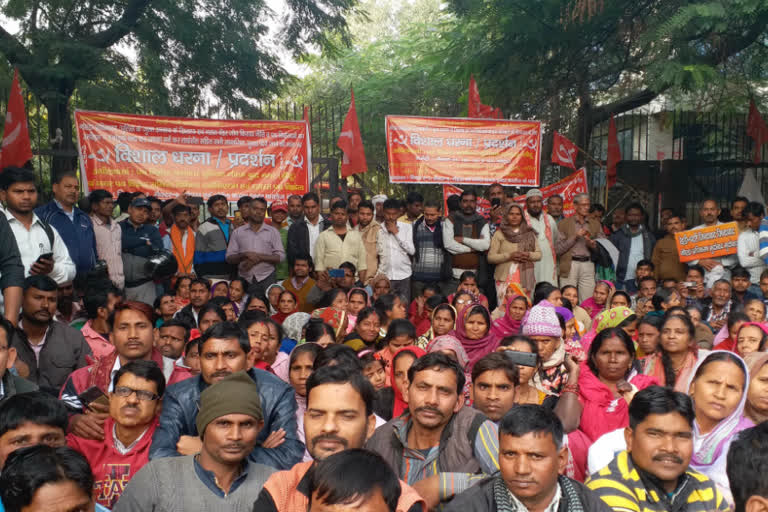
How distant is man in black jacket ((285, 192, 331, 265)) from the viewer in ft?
27.5

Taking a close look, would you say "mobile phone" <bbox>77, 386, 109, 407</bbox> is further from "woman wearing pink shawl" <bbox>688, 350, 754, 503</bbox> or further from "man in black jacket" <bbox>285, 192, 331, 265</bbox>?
"man in black jacket" <bbox>285, 192, 331, 265</bbox>

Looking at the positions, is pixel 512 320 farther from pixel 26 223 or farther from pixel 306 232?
pixel 26 223

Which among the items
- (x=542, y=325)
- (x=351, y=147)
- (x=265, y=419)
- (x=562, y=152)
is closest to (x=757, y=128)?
(x=562, y=152)

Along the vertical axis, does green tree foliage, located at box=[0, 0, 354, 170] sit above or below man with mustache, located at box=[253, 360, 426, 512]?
above

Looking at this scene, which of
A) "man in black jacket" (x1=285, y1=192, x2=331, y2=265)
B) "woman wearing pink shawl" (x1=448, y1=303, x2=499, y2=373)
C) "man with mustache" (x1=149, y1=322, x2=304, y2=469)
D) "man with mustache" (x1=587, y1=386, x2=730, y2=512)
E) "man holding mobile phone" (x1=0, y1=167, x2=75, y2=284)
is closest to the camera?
"man with mustache" (x1=587, y1=386, x2=730, y2=512)

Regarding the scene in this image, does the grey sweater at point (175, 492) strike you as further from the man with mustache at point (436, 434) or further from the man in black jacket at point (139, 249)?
the man in black jacket at point (139, 249)

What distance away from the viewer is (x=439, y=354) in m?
3.47

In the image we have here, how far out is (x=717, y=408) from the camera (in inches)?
142

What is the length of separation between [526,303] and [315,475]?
4.53 meters

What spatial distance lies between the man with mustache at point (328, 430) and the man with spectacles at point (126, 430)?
100 centimetres

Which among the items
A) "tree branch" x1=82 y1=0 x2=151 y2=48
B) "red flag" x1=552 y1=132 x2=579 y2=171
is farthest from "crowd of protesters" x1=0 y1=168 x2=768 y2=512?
"tree branch" x1=82 y1=0 x2=151 y2=48

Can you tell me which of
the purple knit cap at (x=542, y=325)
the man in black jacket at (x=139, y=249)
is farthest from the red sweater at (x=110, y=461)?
the man in black jacket at (x=139, y=249)

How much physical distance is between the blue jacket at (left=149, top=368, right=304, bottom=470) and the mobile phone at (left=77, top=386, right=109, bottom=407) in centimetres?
49

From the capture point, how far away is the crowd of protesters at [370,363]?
2730 mm
